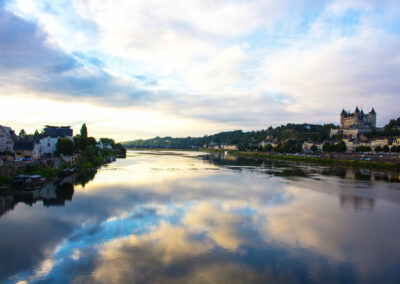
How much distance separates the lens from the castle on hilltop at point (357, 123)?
311ft

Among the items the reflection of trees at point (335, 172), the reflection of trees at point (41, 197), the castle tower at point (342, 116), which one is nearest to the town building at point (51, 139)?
the reflection of trees at point (41, 197)

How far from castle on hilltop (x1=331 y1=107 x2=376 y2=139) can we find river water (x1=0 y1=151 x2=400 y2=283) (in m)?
85.2

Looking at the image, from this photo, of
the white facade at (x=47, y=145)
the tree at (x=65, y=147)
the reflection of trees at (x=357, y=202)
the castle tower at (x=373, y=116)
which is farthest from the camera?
the castle tower at (x=373, y=116)

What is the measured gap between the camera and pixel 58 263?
8.67 metres

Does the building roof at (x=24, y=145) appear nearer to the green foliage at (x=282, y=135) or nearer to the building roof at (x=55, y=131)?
the building roof at (x=55, y=131)

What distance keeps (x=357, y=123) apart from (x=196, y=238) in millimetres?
106120

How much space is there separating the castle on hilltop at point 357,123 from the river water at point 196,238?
85.2m

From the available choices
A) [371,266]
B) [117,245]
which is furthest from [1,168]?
[371,266]

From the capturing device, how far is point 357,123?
101m

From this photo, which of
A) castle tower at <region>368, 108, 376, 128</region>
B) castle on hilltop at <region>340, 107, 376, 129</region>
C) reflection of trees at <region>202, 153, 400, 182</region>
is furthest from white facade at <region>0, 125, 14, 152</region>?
castle tower at <region>368, 108, 376, 128</region>

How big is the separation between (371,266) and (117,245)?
28.1ft

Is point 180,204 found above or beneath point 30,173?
beneath

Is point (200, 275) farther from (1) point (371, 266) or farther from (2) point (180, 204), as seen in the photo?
(2) point (180, 204)

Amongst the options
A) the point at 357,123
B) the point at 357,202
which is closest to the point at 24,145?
the point at 357,202
